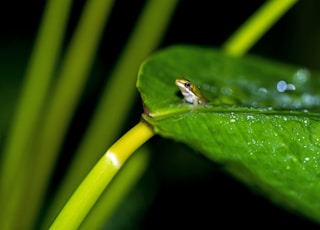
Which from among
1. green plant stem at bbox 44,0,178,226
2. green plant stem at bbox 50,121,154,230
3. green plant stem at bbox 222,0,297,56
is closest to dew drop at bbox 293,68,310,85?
green plant stem at bbox 222,0,297,56

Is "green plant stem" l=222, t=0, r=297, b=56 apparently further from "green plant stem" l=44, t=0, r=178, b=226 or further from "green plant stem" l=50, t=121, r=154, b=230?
"green plant stem" l=50, t=121, r=154, b=230

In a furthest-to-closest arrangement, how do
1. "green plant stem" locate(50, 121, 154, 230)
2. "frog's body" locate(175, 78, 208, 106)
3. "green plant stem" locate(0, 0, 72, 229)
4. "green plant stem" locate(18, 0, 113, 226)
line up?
1. "green plant stem" locate(18, 0, 113, 226)
2. "green plant stem" locate(0, 0, 72, 229)
3. "frog's body" locate(175, 78, 208, 106)
4. "green plant stem" locate(50, 121, 154, 230)

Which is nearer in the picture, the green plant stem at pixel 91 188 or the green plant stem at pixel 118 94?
the green plant stem at pixel 91 188

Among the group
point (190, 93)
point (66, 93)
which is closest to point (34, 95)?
point (66, 93)

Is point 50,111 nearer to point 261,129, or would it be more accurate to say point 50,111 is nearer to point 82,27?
point 82,27

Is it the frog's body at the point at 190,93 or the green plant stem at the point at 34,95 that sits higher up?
the frog's body at the point at 190,93

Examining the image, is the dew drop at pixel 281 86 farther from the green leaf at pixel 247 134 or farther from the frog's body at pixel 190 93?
the frog's body at pixel 190 93

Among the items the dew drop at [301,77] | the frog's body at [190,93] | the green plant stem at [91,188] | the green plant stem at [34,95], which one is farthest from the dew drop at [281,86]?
the green plant stem at [91,188]
